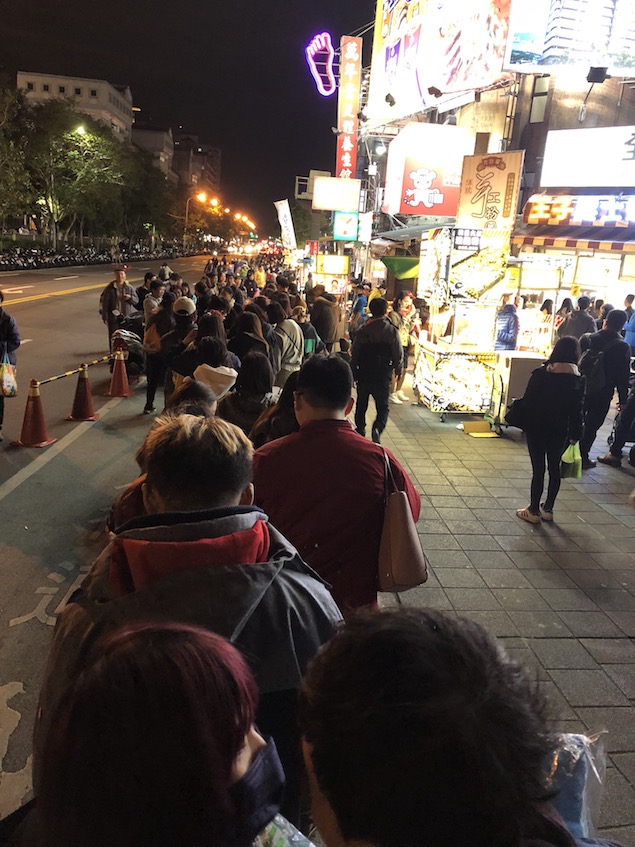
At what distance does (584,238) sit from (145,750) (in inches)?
606

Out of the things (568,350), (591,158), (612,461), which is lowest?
(612,461)

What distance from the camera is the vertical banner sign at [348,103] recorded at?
25.0 meters

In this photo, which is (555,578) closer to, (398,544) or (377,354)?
(398,544)

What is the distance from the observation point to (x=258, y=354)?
4.44 m

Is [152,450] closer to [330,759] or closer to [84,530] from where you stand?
[330,759]

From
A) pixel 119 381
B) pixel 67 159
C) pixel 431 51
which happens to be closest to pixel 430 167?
pixel 431 51

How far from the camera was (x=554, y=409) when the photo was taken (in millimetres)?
5844

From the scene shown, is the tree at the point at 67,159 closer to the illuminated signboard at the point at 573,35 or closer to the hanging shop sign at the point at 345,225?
the hanging shop sign at the point at 345,225

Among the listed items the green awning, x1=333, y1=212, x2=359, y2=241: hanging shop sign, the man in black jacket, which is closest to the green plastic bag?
the man in black jacket

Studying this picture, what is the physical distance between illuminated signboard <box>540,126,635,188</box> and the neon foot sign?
569 inches

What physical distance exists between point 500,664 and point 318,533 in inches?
67.8

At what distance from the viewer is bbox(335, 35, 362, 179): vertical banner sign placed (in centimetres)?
2495

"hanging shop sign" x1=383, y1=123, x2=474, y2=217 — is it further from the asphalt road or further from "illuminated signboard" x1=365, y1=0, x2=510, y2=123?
the asphalt road

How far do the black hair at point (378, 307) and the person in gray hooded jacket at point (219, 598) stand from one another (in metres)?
6.56
